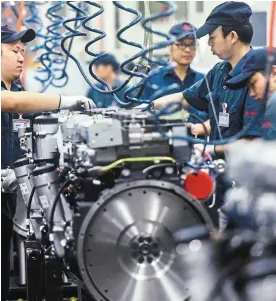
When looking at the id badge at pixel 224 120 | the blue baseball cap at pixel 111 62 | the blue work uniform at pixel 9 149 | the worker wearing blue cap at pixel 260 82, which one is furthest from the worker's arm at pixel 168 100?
the blue baseball cap at pixel 111 62

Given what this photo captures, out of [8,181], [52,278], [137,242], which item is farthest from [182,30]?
[52,278]

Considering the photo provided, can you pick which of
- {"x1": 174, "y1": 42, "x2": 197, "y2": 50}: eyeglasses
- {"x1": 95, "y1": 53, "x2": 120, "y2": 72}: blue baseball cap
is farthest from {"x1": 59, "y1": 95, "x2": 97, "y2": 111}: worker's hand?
{"x1": 95, "y1": 53, "x2": 120, "y2": 72}: blue baseball cap

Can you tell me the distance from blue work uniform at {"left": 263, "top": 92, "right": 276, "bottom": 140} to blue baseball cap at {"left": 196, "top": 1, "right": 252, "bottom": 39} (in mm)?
1043

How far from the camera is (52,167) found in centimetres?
449

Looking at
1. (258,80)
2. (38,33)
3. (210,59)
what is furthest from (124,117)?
(38,33)

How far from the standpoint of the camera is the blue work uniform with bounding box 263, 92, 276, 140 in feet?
13.8

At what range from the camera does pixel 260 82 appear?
4312 millimetres

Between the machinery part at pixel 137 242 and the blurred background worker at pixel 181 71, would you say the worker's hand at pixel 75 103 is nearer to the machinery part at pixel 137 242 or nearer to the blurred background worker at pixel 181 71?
the machinery part at pixel 137 242

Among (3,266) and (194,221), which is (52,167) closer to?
(194,221)

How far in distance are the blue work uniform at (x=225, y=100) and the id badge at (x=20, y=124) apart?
0.94 meters

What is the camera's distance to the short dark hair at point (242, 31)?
5.20 m

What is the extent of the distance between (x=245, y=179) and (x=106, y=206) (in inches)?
24.2

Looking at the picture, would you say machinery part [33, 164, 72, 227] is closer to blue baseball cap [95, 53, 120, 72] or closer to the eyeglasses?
the eyeglasses

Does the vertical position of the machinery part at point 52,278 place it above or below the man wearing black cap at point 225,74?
below
